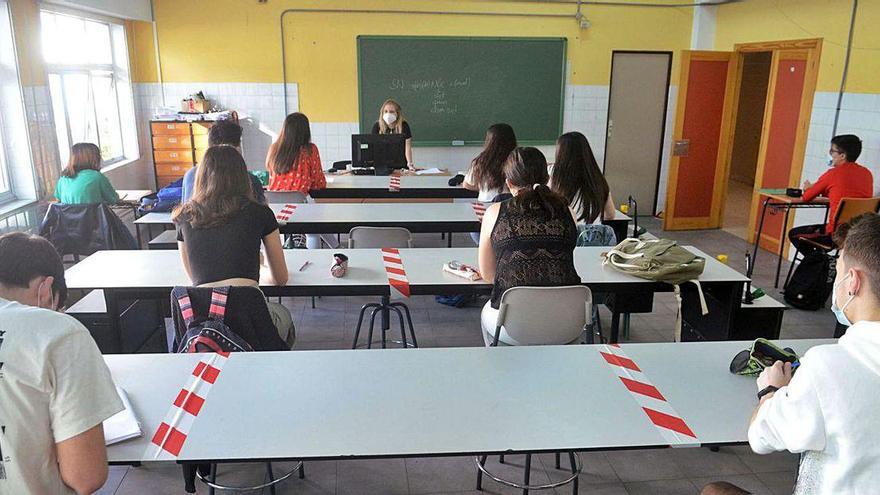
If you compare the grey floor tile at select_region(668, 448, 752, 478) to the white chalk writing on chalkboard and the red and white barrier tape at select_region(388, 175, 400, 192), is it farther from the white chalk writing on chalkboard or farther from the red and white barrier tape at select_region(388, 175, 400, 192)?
the white chalk writing on chalkboard

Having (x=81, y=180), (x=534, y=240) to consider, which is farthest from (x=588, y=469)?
(x=81, y=180)

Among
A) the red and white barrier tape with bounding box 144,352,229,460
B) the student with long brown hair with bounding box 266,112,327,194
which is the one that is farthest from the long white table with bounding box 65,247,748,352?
the student with long brown hair with bounding box 266,112,327,194

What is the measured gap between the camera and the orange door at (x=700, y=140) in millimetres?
7023

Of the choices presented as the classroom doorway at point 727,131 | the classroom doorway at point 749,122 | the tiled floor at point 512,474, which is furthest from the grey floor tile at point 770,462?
the classroom doorway at point 749,122

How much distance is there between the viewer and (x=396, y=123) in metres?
6.56

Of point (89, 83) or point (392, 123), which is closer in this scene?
point (392, 123)

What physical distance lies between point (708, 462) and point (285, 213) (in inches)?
120

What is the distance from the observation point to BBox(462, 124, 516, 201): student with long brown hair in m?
4.82

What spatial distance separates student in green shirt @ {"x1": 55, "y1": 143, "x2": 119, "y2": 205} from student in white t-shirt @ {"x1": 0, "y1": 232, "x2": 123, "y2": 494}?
12.0 feet

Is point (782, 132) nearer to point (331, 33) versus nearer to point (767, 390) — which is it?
point (331, 33)

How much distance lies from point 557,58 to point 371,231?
4806mm

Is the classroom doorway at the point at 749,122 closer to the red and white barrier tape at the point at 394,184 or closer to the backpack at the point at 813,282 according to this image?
the backpack at the point at 813,282

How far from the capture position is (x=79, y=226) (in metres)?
4.68

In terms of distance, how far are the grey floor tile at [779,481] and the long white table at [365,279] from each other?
0.79m
